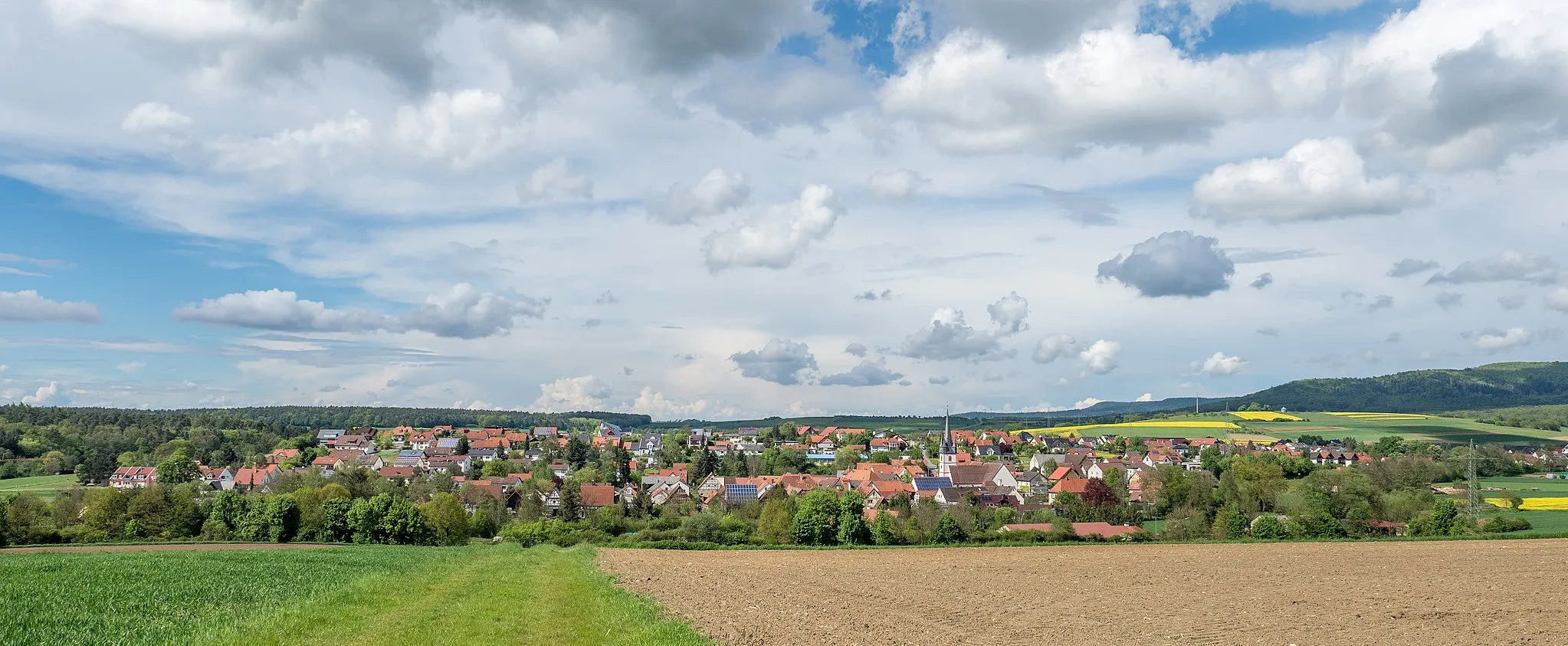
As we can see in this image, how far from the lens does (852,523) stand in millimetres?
63938

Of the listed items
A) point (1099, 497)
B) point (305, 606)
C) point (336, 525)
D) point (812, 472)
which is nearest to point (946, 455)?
point (812, 472)

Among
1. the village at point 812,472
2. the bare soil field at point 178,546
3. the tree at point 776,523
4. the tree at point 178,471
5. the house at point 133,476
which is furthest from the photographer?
the house at point 133,476

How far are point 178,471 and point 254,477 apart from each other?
12886 millimetres

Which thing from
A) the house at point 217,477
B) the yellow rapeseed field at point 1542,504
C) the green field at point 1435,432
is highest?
the green field at point 1435,432

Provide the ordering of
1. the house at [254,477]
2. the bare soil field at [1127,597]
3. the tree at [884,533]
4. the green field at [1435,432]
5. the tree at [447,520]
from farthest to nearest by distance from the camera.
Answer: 1. the green field at [1435,432]
2. the house at [254,477]
3. the tree at [447,520]
4. the tree at [884,533]
5. the bare soil field at [1127,597]

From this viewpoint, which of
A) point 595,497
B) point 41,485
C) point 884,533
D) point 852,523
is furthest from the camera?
point 41,485

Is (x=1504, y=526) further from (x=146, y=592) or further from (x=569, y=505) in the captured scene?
(x=569, y=505)

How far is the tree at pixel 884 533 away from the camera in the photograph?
208ft

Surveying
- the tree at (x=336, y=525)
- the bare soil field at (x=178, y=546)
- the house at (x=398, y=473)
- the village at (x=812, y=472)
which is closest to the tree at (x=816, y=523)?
the village at (x=812, y=472)

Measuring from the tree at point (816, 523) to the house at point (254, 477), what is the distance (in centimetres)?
8395

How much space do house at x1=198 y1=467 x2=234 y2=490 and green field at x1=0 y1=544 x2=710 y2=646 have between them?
118 metres

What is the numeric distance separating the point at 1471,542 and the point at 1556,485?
67272 mm

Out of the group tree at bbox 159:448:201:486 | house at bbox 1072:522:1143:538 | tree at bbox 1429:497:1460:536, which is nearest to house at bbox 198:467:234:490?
tree at bbox 159:448:201:486

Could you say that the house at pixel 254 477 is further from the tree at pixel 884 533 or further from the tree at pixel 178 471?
the tree at pixel 884 533
